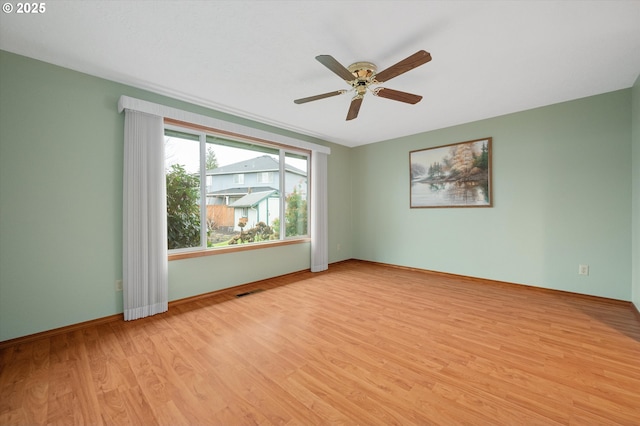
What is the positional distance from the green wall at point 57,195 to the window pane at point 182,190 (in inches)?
20.7

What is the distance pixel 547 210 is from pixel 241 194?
14.7ft

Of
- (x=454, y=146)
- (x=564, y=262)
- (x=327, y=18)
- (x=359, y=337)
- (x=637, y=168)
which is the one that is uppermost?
(x=327, y=18)

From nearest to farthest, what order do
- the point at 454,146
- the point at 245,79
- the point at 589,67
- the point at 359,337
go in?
the point at 359,337 < the point at 589,67 < the point at 245,79 < the point at 454,146

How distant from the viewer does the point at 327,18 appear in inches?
73.1

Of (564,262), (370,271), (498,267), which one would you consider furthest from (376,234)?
(564,262)

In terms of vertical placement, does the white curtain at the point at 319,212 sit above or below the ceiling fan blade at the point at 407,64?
below

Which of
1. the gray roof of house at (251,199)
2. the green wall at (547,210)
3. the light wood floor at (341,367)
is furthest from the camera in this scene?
the gray roof of house at (251,199)

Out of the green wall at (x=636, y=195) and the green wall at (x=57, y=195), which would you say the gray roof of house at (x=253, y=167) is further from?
the green wall at (x=636, y=195)

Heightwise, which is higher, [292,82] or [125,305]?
[292,82]

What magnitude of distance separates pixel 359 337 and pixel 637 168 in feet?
11.7

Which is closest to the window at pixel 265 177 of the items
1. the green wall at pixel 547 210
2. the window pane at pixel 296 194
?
the window pane at pixel 296 194

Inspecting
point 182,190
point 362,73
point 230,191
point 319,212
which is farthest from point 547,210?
point 182,190

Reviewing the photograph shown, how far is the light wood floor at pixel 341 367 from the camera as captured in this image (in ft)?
4.77

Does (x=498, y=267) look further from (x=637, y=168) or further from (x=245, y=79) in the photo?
(x=245, y=79)
